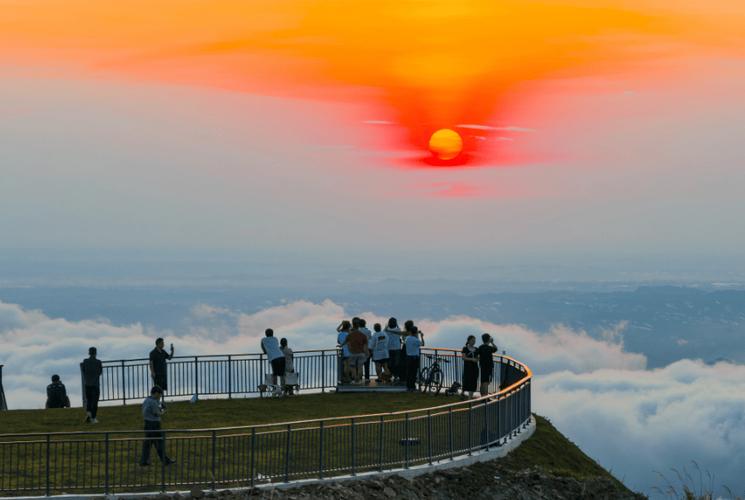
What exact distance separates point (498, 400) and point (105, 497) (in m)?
10.3

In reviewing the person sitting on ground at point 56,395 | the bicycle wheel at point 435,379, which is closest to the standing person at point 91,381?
the person sitting on ground at point 56,395

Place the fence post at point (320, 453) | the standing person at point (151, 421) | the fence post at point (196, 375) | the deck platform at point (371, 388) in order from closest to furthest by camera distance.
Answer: the standing person at point (151, 421) → the fence post at point (320, 453) → the fence post at point (196, 375) → the deck platform at point (371, 388)

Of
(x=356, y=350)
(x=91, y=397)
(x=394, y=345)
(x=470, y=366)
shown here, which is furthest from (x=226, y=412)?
(x=470, y=366)

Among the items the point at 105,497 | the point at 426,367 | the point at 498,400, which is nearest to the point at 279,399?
the point at 426,367

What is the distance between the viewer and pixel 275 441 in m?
24.2

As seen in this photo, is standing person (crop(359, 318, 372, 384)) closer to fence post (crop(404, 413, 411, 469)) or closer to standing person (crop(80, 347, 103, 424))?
standing person (crop(80, 347, 103, 424))

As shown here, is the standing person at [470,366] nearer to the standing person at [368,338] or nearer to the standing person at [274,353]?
the standing person at [368,338]

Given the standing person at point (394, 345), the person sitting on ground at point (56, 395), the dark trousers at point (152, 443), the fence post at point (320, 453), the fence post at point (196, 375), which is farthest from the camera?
the standing person at point (394, 345)

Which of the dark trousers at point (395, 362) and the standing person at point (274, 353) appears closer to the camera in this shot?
the standing person at point (274, 353)

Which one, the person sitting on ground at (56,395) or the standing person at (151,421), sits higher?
the standing person at (151,421)

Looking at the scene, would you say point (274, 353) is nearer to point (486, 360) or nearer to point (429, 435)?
point (486, 360)

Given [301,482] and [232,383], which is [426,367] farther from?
[301,482]

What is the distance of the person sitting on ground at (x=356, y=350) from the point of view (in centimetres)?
3678

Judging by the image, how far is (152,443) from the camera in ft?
80.6
